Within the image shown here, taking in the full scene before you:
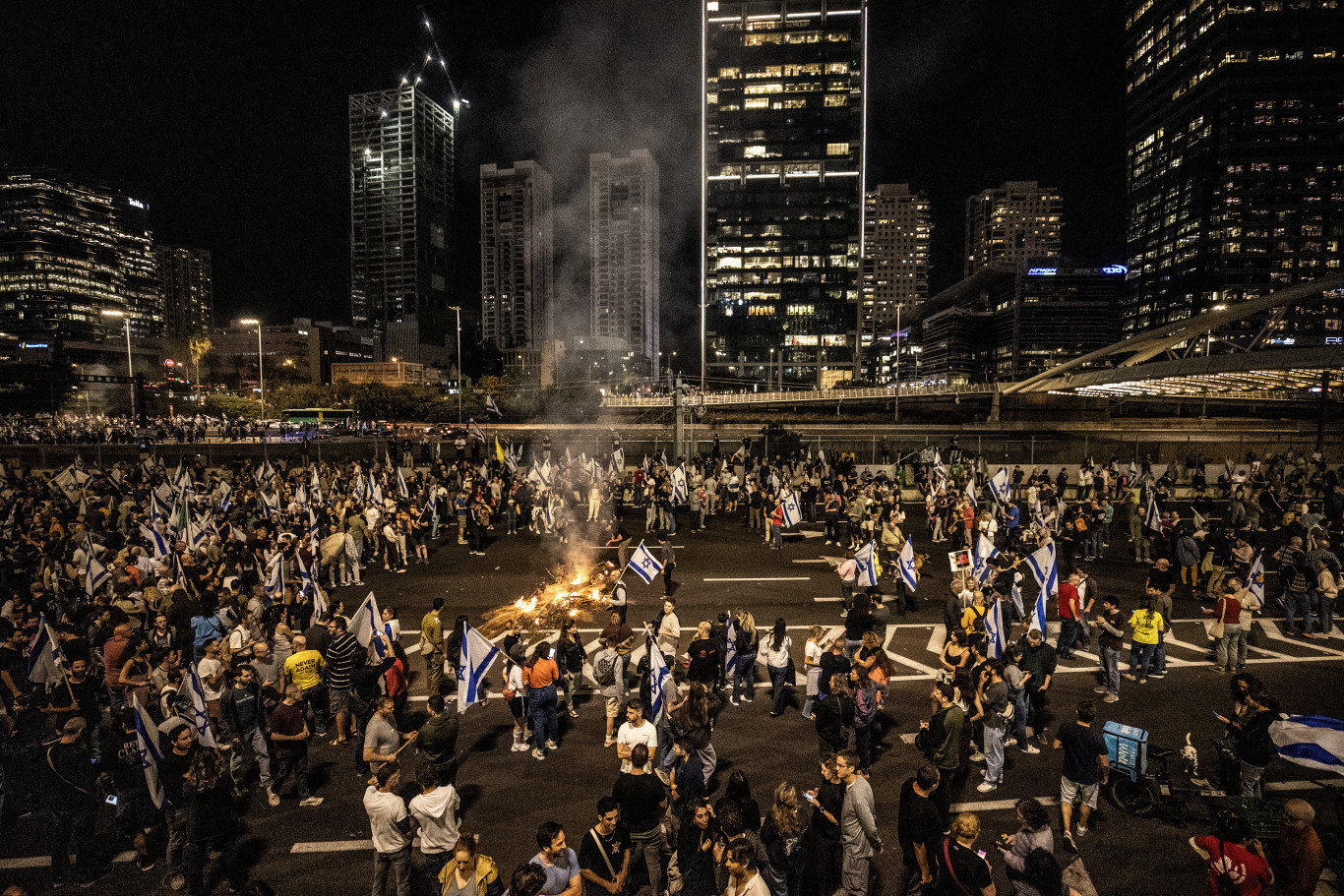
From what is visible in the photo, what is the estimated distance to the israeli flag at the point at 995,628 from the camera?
28.8ft

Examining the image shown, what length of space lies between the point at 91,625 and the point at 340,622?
4.18 m

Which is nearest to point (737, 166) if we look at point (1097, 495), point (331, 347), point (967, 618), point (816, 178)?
point (816, 178)

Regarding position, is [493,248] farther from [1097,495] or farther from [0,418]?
[1097,495]

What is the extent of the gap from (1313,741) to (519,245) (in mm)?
83290

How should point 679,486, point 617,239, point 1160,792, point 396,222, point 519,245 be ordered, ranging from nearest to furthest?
1. point 1160,792
2. point 679,486
3. point 617,239
4. point 519,245
5. point 396,222

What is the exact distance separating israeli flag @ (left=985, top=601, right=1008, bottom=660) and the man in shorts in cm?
261

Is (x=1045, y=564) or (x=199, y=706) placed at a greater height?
(x=1045, y=564)

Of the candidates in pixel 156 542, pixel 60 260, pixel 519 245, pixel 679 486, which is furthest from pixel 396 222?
pixel 156 542

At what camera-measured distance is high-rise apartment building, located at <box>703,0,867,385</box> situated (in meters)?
109

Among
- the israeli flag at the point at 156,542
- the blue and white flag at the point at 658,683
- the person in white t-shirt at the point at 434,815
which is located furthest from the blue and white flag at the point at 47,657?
the blue and white flag at the point at 658,683

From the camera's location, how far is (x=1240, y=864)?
4457 mm

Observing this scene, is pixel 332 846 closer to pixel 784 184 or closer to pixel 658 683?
pixel 658 683

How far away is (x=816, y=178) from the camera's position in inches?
4264

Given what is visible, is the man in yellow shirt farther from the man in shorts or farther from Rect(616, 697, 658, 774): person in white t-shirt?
the man in shorts
